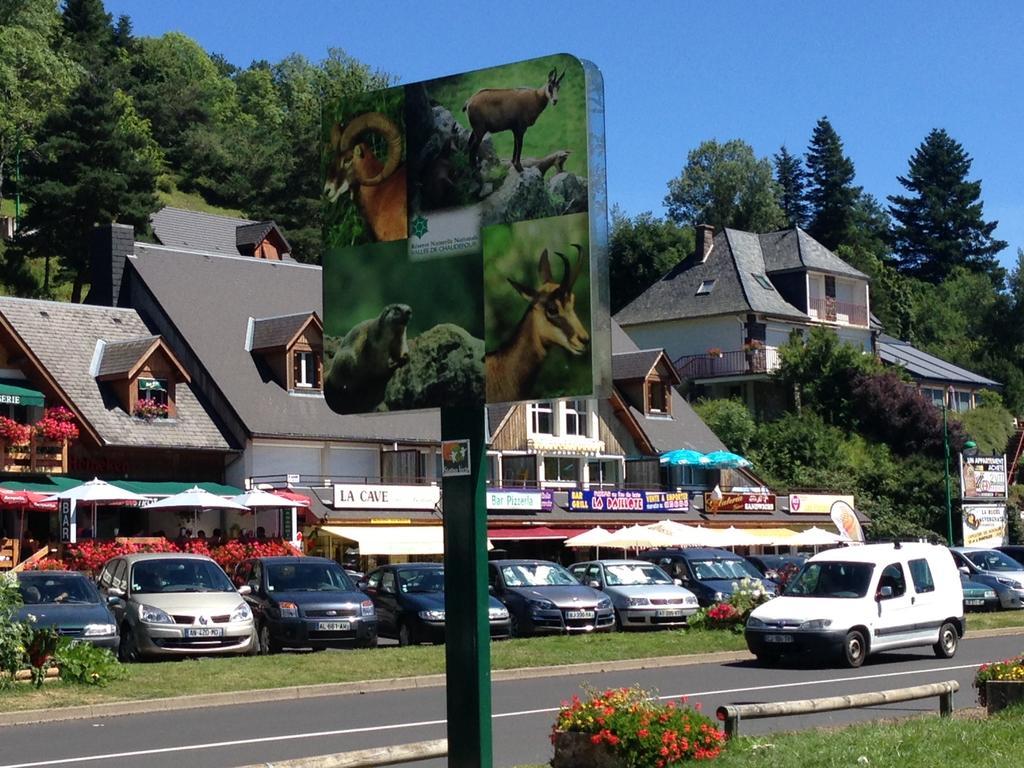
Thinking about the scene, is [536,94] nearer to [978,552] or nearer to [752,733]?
[752,733]

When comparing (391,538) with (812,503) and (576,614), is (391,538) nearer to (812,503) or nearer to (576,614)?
(576,614)

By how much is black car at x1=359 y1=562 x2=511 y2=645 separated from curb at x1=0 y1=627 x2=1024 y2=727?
13.2ft

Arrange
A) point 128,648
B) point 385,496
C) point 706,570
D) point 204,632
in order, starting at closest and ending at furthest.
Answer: point 204,632 → point 128,648 → point 706,570 → point 385,496

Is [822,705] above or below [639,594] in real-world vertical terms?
above

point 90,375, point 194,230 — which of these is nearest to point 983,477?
point 90,375

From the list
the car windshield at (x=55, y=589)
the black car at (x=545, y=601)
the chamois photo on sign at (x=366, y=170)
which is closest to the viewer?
the chamois photo on sign at (x=366, y=170)

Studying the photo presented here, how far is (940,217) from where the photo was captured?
118750 millimetres

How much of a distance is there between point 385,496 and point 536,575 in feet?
51.1

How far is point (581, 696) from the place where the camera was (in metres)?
19.2

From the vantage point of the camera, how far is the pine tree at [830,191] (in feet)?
375

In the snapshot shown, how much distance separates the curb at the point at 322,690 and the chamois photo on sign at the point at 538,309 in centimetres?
938

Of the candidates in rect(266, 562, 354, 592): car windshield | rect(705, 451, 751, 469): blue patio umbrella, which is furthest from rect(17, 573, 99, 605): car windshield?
rect(705, 451, 751, 469): blue patio umbrella

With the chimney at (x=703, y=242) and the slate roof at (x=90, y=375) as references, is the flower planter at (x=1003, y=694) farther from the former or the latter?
the chimney at (x=703, y=242)

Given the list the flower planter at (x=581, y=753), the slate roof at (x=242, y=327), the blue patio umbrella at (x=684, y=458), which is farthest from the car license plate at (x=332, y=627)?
the blue patio umbrella at (x=684, y=458)
